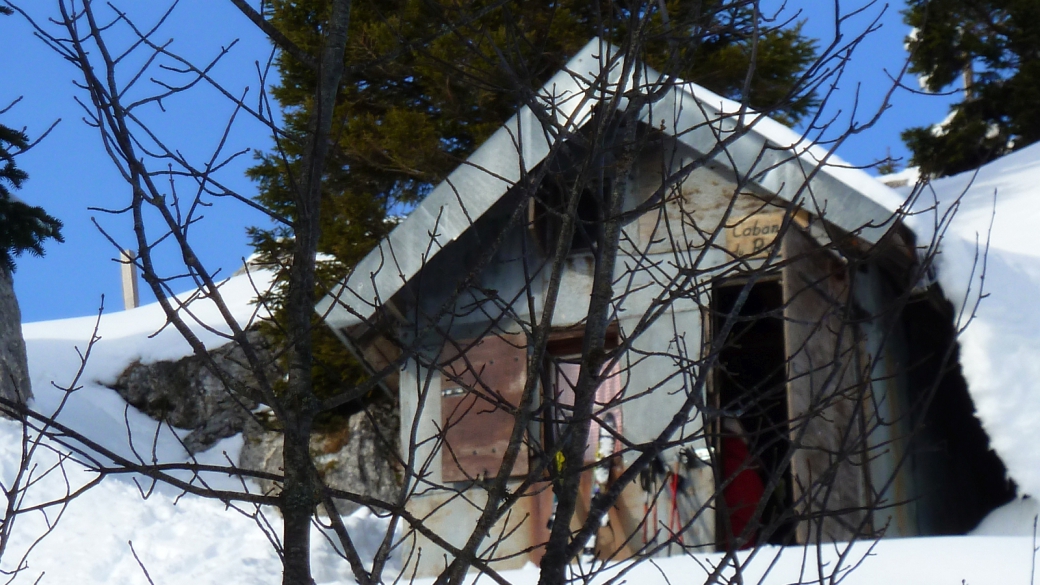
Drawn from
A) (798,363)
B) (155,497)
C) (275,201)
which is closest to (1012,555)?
(798,363)

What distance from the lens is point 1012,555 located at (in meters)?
4.89

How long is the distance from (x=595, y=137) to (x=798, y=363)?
206 inches

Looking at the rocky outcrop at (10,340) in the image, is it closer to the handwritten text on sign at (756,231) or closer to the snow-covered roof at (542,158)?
the snow-covered roof at (542,158)

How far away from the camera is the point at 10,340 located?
45.4 ft

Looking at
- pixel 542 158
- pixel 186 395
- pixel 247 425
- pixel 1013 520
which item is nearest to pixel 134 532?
pixel 247 425

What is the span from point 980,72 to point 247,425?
1335cm

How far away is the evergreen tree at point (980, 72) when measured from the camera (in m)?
17.8

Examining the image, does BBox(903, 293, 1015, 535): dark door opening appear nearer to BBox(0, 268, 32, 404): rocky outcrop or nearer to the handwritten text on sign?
the handwritten text on sign

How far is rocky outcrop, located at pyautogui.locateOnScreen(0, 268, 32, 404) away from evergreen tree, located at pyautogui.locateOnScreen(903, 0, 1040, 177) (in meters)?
13.6

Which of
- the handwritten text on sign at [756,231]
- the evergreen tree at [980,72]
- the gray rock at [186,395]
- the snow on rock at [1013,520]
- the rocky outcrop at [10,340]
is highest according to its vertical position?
the evergreen tree at [980,72]

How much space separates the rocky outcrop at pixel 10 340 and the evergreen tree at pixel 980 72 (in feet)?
44.6

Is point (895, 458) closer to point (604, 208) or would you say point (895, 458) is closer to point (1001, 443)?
point (1001, 443)

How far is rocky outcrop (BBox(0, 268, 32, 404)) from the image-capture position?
13.5 meters

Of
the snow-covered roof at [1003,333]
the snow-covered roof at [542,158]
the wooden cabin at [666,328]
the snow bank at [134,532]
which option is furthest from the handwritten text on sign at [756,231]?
the snow bank at [134,532]
